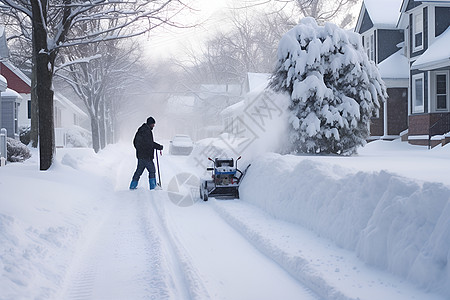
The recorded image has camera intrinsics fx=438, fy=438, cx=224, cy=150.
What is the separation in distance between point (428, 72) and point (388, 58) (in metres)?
5.77

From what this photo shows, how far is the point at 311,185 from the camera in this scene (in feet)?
24.7

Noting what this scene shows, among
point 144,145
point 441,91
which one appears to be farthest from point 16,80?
point 441,91

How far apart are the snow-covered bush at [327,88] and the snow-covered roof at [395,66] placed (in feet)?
39.4

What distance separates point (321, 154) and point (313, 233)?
7367mm

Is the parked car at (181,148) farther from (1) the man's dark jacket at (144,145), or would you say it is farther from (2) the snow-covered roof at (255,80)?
(1) the man's dark jacket at (144,145)

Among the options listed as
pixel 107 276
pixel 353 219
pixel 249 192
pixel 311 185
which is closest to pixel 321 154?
pixel 249 192

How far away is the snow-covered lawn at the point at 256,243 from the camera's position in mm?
4559

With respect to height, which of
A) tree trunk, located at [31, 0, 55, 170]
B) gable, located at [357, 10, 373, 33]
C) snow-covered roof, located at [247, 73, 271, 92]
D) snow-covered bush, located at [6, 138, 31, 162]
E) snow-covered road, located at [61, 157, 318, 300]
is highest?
gable, located at [357, 10, 373, 33]

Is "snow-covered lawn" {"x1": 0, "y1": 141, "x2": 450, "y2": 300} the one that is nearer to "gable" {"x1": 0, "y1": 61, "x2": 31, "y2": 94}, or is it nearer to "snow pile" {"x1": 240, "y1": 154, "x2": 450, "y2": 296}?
"snow pile" {"x1": 240, "y1": 154, "x2": 450, "y2": 296}

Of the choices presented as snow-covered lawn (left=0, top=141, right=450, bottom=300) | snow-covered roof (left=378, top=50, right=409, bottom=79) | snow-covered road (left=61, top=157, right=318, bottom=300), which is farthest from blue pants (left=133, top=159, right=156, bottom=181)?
snow-covered roof (left=378, top=50, right=409, bottom=79)

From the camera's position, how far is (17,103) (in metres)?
28.2

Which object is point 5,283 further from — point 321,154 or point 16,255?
point 321,154

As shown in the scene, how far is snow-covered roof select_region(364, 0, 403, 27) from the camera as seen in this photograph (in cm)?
2695

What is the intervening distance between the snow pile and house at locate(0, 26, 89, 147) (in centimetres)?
1464
